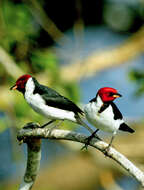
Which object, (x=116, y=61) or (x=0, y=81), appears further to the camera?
(x=116, y=61)

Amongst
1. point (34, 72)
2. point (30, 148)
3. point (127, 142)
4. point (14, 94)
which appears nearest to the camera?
point (30, 148)

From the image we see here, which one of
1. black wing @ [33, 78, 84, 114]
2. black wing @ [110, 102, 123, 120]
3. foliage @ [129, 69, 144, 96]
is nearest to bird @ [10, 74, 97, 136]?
black wing @ [33, 78, 84, 114]

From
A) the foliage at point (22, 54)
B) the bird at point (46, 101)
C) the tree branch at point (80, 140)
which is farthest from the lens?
the foliage at point (22, 54)

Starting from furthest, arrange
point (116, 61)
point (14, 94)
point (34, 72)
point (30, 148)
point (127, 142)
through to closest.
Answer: point (127, 142) → point (116, 61) → point (34, 72) → point (14, 94) → point (30, 148)

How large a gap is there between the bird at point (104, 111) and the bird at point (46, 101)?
219 mm

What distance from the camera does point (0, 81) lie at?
356 cm

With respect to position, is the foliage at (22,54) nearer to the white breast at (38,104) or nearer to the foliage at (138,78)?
the foliage at (138,78)

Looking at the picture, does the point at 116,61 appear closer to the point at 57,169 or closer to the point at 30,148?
the point at 57,169

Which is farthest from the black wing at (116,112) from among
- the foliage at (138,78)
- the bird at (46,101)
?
the foliage at (138,78)

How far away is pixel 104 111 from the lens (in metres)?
1.18

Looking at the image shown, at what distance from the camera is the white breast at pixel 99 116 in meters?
1.17

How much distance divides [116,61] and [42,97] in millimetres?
2881

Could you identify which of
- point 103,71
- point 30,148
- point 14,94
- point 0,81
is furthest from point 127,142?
point 30,148

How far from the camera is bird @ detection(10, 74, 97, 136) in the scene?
4.69ft
